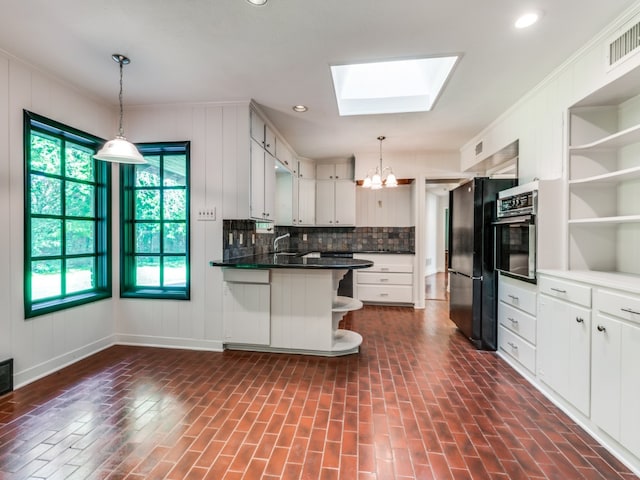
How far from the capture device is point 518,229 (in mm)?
2604

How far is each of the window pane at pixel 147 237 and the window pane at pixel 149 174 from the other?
45cm

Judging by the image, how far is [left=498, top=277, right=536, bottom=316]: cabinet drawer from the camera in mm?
2465

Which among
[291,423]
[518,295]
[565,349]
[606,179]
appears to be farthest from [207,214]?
[606,179]

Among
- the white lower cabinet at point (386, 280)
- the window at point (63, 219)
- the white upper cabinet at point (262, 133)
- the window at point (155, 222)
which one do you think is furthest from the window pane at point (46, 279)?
the white lower cabinet at point (386, 280)

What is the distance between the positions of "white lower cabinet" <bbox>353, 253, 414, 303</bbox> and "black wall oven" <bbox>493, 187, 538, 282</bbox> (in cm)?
195

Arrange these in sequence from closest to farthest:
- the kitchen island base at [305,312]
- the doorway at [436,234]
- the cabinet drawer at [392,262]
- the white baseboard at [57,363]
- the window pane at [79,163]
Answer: the white baseboard at [57,363]
the window pane at [79,163]
the kitchen island base at [305,312]
the cabinet drawer at [392,262]
the doorway at [436,234]

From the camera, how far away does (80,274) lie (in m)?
2.90

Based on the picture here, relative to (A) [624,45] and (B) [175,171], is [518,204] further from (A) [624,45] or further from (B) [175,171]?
(B) [175,171]

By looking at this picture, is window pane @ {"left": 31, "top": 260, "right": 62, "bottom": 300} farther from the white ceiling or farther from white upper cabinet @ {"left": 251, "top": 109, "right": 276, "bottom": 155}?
white upper cabinet @ {"left": 251, "top": 109, "right": 276, "bottom": 155}

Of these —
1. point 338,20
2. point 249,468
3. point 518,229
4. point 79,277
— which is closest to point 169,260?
point 79,277

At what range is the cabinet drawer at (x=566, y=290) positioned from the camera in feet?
6.12

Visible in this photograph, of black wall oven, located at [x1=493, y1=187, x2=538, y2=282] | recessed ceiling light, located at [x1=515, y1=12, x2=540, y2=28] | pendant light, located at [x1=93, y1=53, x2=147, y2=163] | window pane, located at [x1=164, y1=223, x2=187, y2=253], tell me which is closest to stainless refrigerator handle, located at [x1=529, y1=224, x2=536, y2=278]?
black wall oven, located at [x1=493, y1=187, x2=538, y2=282]

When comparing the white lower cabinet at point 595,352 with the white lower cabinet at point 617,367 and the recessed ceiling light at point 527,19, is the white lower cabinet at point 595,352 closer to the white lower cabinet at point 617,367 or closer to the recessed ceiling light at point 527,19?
the white lower cabinet at point 617,367

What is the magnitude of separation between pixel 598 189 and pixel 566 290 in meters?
0.91
